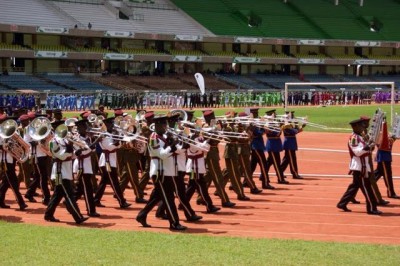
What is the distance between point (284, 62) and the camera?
6700cm

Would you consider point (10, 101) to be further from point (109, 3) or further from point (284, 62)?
point (284, 62)

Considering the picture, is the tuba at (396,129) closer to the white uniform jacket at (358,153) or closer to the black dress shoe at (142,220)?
the white uniform jacket at (358,153)

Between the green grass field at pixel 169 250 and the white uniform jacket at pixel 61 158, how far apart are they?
52.2 inches

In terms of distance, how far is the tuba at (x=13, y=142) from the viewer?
1334cm

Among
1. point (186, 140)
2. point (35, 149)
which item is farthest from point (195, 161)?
point (35, 149)

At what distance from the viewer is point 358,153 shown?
42.3ft

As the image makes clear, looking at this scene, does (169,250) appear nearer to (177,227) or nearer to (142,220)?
(177,227)

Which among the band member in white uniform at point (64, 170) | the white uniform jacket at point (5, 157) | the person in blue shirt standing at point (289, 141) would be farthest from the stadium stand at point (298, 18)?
the band member in white uniform at point (64, 170)

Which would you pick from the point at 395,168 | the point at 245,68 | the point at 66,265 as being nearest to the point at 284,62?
the point at 245,68

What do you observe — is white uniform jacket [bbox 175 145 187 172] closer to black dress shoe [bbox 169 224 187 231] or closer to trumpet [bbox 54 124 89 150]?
black dress shoe [bbox 169 224 187 231]

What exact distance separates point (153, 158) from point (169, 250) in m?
2.14

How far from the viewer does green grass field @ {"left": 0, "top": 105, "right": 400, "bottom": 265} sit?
9.28 m

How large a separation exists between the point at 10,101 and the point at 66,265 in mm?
31612

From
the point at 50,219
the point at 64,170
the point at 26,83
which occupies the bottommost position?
the point at 50,219
